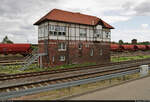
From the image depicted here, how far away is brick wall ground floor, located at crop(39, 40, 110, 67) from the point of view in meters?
22.4

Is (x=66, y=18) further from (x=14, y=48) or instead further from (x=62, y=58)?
(x=14, y=48)

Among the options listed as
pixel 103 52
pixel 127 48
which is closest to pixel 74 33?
pixel 103 52

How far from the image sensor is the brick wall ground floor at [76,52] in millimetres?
22422

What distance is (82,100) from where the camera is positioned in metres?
7.05

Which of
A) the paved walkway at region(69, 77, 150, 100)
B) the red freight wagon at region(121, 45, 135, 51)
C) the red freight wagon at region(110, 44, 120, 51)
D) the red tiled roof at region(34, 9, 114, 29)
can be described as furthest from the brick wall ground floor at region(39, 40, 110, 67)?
the red freight wagon at region(121, 45, 135, 51)

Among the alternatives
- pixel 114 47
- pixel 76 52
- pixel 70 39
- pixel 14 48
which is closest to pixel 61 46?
pixel 70 39

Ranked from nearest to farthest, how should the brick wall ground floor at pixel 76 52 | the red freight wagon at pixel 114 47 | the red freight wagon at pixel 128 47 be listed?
the brick wall ground floor at pixel 76 52 → the red freight wagon at pixel 114 47 → the red freight wagon at pixel 128 47

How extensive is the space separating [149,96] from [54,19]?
18.4m

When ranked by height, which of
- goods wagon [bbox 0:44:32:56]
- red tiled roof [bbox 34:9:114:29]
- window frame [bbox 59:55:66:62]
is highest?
red tiled roof [bbox 34:9:114:29]

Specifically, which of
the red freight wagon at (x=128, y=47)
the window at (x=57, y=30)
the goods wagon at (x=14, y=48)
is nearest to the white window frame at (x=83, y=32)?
the window at (x=57, y=30)

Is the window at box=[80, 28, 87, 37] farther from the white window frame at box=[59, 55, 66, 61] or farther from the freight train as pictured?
the freight train

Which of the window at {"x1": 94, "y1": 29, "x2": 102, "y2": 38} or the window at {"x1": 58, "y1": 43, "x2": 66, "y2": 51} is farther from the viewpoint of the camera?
the window at {"x1": 94, "y1": 29, "x2": 102, "y2": 38}

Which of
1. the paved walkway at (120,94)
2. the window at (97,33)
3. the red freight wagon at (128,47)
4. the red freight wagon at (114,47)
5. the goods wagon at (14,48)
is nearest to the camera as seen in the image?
the paved walkway at (120,94)

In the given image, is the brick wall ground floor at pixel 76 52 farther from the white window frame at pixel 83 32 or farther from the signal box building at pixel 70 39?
the white window frame at pixel 83 32
